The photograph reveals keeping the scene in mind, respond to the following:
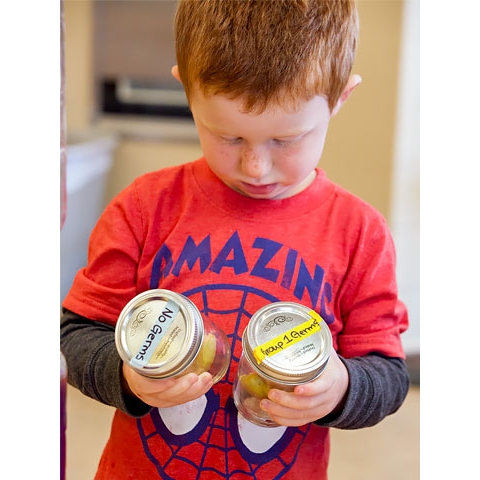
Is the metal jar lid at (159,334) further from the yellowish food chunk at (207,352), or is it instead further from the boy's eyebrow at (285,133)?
the boy's eyebrow at (285,133)

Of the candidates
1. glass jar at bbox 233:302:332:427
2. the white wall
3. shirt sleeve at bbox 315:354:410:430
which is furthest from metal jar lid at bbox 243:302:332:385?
the white wall

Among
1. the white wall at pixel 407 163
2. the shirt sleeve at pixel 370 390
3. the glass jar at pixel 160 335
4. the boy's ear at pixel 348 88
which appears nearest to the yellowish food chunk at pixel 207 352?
the glass jar at pixel 160 335

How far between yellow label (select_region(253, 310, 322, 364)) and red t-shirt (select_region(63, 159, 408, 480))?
0.10 metres

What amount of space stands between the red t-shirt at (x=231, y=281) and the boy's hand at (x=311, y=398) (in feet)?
0.20

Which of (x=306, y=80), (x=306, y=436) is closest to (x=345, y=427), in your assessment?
(x=306, y=436)

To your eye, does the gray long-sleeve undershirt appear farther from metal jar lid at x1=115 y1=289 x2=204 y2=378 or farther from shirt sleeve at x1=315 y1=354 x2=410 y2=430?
metal jar lid at x1=115 y1=289 x2=204 y2=378

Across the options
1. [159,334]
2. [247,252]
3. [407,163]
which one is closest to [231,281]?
[247,252]

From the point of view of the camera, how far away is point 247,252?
556mm

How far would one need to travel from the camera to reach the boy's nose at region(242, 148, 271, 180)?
511mm

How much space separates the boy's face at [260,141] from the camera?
495 mm

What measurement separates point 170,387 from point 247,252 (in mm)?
163

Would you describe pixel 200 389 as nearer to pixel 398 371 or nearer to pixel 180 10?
pixel 398 371

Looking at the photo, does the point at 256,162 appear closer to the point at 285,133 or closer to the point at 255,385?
the point at 285,133
